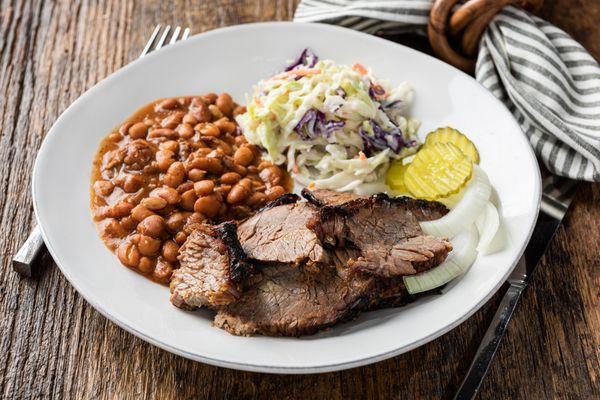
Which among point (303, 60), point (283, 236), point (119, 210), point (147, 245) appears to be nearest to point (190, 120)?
point (119, 210)

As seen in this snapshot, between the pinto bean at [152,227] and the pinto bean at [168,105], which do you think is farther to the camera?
the pinto bean at [168,105]

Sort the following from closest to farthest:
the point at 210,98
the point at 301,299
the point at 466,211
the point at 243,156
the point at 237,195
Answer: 1. the point at 301,299
2. the point at 466,211
3. the point at 237,195
4. the point at 243,156
5. the point at 210,98

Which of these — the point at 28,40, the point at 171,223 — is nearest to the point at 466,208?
the point at 171,223

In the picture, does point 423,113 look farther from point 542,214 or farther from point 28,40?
point 28,40

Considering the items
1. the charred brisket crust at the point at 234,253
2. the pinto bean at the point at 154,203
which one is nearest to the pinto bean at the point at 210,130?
the pinto bean at the point at 154,203

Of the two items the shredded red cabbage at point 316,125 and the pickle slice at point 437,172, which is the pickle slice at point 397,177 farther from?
the shredded red cabbage at point 316,125

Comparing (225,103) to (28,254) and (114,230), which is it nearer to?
(114,230)

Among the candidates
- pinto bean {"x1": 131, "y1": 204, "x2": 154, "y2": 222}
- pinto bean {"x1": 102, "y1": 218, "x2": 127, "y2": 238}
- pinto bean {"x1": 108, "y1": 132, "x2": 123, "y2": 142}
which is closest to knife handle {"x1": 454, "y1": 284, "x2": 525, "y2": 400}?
pinto bean {"x1": 131, "y1": 204, "x2": 154, "y2": 222}
